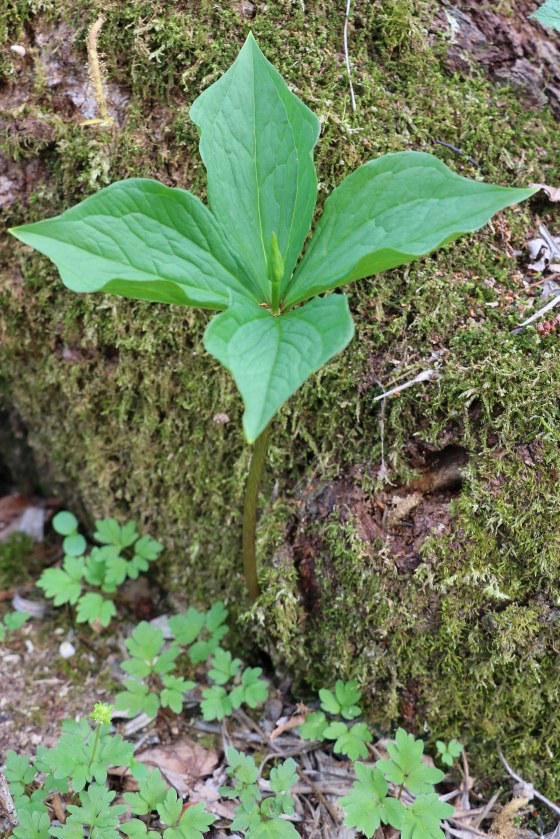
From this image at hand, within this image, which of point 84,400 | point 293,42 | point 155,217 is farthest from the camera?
point 84,400

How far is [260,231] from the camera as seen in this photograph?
143 centimetres

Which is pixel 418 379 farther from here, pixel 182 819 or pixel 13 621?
pixel 13 621

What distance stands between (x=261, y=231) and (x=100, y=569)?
4.16 feet

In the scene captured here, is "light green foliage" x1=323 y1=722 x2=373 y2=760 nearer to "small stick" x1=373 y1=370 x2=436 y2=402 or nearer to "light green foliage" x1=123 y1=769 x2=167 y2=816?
"light green foliage" x1=123 y1=769 x2=167 y2=816

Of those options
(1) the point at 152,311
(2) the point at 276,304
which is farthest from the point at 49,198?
(2) the point at 276,304

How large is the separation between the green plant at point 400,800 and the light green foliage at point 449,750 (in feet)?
0.46

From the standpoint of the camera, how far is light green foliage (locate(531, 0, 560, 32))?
5.48 ft

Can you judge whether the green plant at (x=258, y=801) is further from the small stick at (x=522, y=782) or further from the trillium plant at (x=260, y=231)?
the trillium plant at (x=260, y=231)

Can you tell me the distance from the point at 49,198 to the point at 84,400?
634mm

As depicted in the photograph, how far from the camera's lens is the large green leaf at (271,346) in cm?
103

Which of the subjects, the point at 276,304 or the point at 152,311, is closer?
the point at 276,304

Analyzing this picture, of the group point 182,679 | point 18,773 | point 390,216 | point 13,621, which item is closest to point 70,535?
point 13,621

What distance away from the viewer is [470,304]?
5.68 feet

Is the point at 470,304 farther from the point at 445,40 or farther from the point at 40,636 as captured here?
the point at 40,636
